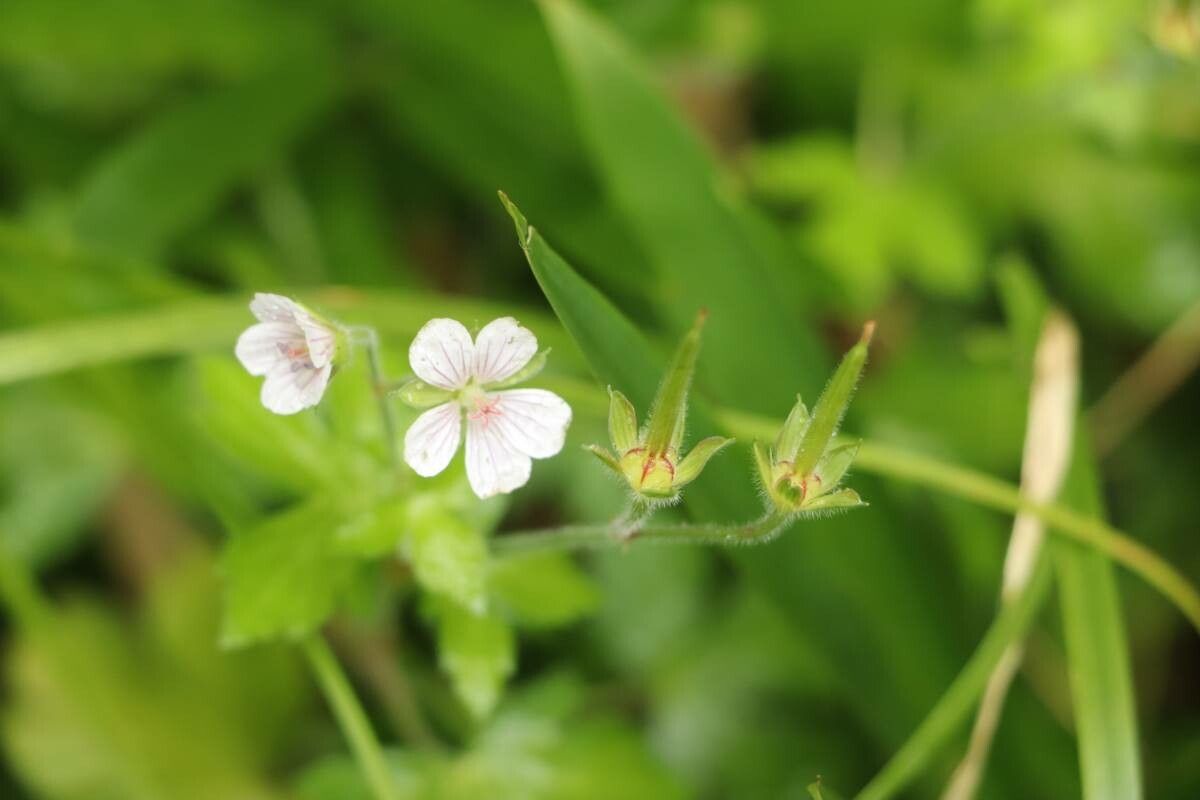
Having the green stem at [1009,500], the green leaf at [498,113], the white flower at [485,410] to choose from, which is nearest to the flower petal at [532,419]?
the white flower at [485,410]

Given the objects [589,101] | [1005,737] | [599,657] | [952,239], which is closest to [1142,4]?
[952,239]

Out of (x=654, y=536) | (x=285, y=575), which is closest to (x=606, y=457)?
(x=654, y=536)

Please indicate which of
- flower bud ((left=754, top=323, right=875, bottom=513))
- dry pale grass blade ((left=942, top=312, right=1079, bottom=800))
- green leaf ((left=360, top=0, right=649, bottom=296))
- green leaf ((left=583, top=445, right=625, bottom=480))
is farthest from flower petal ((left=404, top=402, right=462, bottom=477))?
green leaf ((left=360, top=0, right=649, bottom=296))

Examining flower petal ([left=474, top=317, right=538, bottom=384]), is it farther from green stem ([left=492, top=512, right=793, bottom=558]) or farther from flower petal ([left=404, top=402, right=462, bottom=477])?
green stem ([left=492, top=512, right=793, bottom=558])

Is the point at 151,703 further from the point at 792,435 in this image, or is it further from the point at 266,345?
the point at 792,435

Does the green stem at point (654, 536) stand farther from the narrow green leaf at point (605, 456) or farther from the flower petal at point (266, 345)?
the flower petal at point (266, 345)
